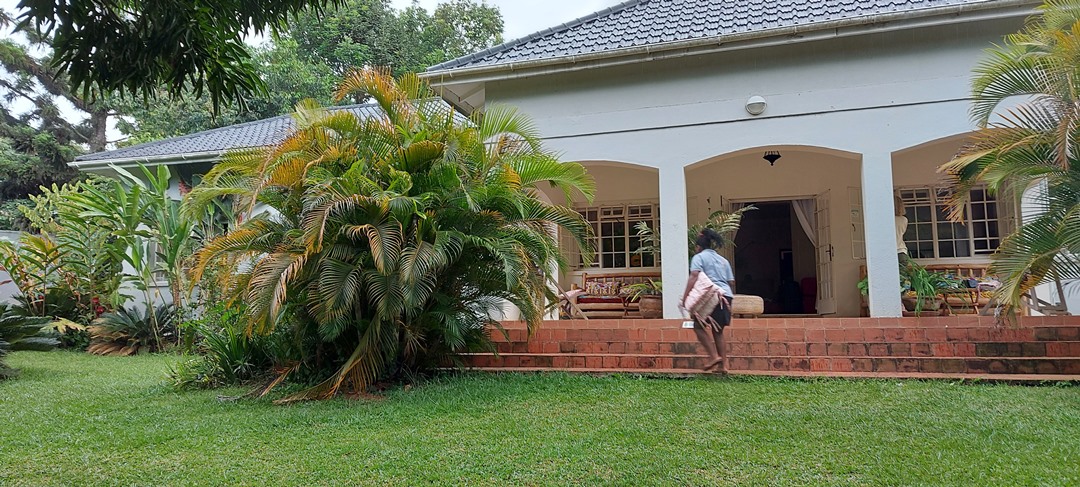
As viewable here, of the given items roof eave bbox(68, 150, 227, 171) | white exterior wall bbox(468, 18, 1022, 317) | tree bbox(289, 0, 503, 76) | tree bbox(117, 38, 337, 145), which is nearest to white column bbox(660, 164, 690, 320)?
white exterior wall bbox(468, 18, 1022, 317)

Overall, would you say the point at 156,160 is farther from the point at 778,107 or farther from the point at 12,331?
the point at 778,107

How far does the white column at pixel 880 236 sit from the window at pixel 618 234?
4.07 m

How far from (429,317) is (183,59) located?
3.79m

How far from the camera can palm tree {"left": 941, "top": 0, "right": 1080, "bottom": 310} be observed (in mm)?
5352

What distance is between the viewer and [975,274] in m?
10.1

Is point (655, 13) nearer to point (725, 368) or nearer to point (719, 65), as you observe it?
point (719, 65)

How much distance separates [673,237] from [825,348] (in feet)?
8.36

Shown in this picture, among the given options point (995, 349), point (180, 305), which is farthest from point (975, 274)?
point (180, 305)

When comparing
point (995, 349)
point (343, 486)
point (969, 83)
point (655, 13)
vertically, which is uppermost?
point (655, 13)

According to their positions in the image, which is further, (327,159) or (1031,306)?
(1031,306)

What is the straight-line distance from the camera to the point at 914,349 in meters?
6.83

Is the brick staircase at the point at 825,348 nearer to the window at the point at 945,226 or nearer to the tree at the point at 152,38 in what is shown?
the window at the point at 945,226

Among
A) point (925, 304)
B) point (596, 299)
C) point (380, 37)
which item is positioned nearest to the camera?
point (925, 304)

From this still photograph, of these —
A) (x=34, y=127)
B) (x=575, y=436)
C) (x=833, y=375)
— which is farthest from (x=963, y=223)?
(x=34, y=127)
